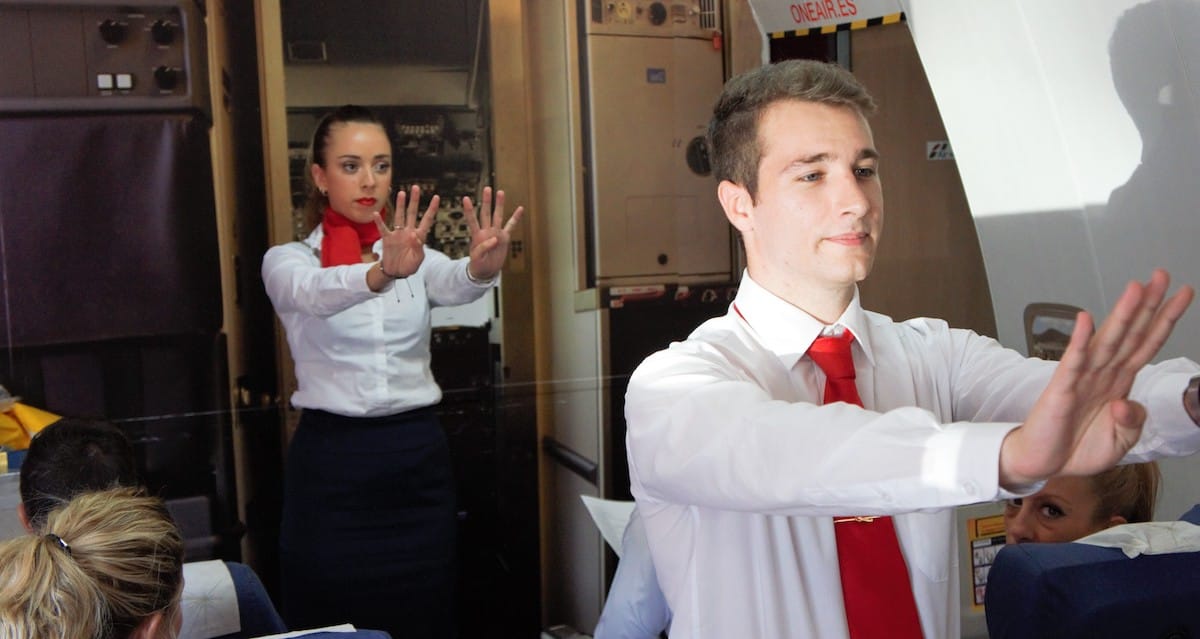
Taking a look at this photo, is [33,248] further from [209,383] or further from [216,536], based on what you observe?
[216,536]

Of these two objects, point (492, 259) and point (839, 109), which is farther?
point (492, 259)

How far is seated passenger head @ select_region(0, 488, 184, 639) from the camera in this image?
1.49m

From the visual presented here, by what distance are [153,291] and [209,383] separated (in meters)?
0.29

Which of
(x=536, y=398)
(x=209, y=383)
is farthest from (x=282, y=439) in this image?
Result: (x=536, y=398)

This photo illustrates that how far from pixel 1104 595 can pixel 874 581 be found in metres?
0.31

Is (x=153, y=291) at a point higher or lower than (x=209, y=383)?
higher

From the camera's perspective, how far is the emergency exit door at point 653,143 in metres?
3.55

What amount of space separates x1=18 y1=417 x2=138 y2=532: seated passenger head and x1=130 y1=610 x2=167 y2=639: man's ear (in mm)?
918

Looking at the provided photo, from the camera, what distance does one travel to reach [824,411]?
127 centimetres

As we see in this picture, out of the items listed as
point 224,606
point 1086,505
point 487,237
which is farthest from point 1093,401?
point 487,237

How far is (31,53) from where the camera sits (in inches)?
115

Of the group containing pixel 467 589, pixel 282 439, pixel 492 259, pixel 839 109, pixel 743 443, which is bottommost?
pixel 467 589

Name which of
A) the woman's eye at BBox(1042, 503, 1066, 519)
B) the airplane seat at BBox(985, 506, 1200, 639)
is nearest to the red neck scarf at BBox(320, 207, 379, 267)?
the woman's eye at BBox(1042, 503, 1066, 519)

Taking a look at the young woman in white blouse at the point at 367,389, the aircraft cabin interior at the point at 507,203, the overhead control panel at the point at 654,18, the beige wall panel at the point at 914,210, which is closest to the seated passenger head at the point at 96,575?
the aircraft cabin interior at the point at 507,203
